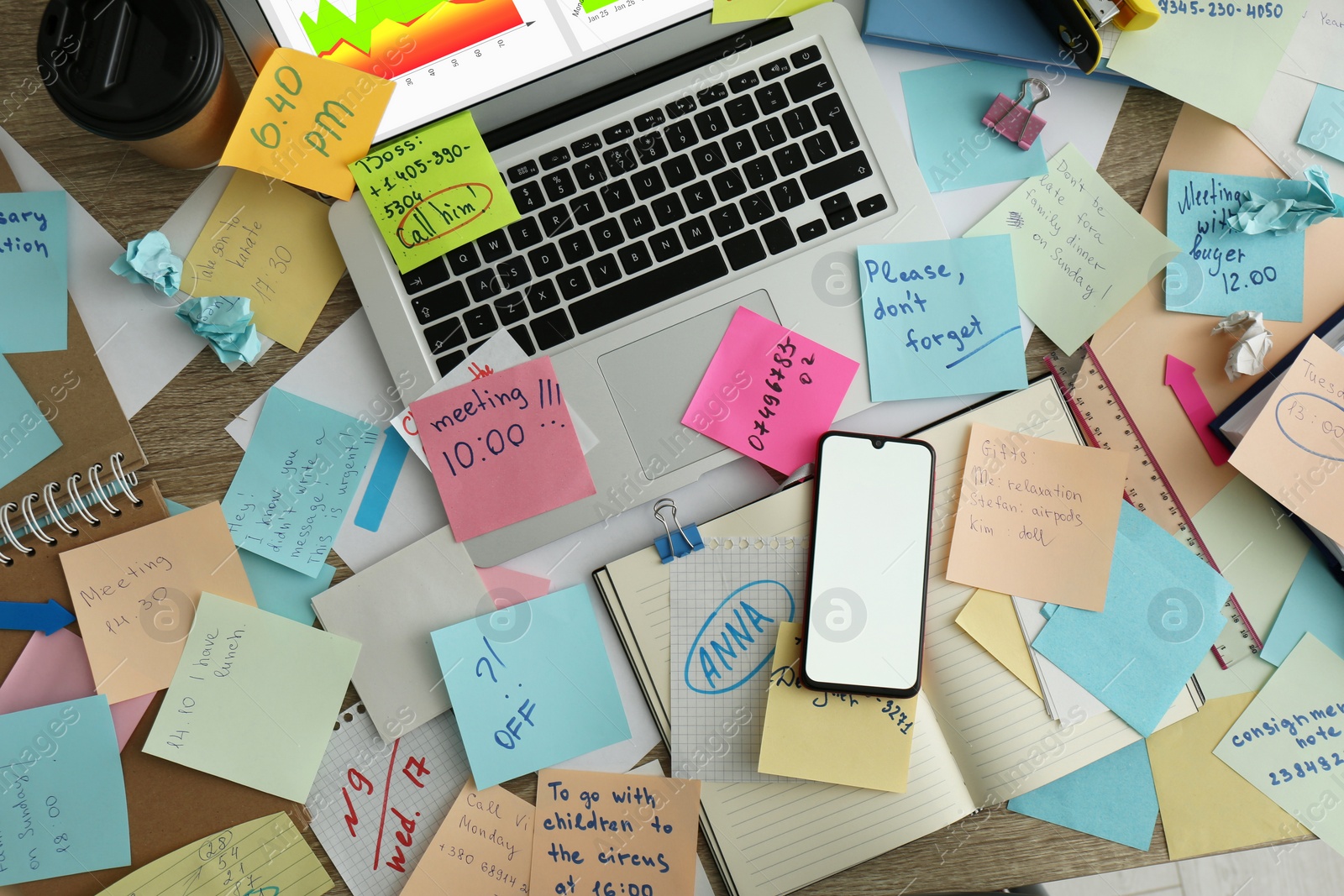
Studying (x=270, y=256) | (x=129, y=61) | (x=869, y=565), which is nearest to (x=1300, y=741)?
(x=869, y=565)

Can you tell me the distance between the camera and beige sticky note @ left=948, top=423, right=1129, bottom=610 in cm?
75

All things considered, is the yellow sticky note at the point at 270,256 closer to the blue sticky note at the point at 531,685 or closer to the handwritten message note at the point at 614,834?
the blue sticky note at the point at 531,685

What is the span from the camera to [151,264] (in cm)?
74

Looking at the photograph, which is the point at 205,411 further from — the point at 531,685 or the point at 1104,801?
Answer: the point at 1104,801

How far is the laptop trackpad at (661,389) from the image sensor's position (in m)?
0.73

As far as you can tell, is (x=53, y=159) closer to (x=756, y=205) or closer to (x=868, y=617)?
(x=756, y=205)

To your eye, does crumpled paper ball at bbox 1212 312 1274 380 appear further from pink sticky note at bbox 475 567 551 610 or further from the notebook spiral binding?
the notebook spiral binding

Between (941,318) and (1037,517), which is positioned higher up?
(941,318)

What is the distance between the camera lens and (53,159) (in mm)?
766

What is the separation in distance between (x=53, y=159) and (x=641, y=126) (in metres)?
0.55

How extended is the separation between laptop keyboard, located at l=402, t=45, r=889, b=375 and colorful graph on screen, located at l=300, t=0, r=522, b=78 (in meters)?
0.12

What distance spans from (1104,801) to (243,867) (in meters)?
0.78

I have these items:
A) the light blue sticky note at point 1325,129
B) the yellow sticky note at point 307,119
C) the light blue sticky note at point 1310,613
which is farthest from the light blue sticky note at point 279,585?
the light blue sticky note at point 1325,129

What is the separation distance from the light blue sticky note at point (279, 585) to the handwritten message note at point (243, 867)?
180 mm
